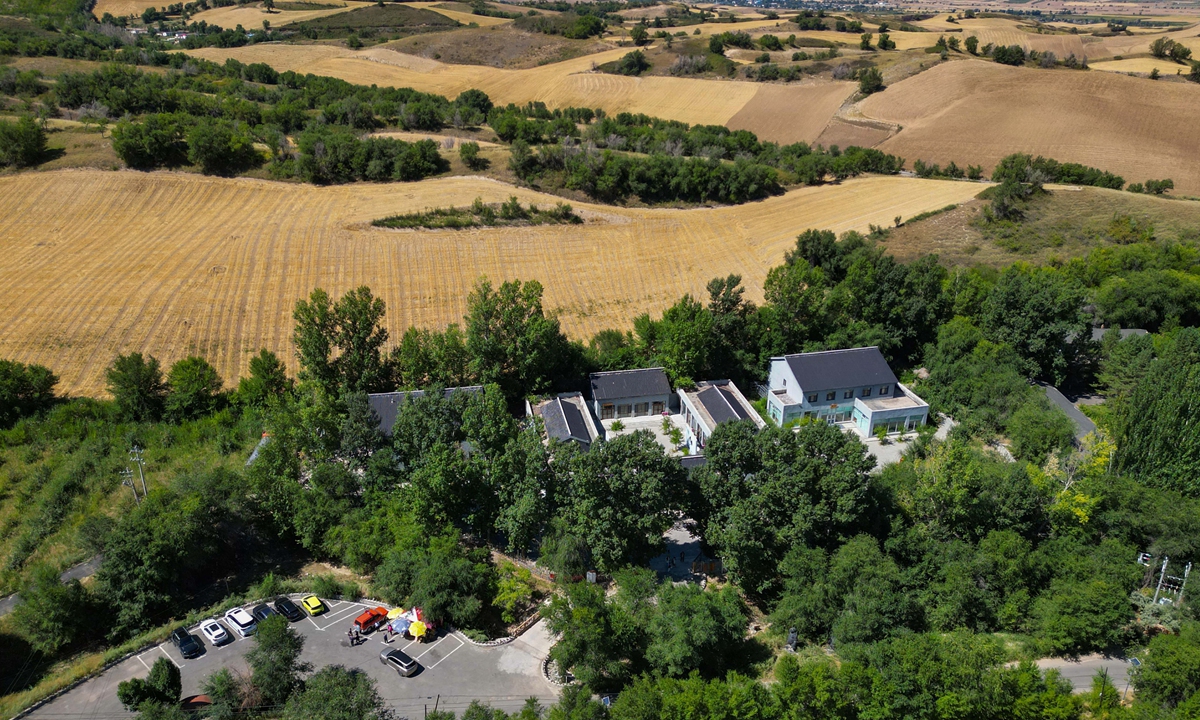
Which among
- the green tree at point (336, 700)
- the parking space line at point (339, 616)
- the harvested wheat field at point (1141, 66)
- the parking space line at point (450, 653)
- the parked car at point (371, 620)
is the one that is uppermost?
the harvested wheat field at point (1141, 66)

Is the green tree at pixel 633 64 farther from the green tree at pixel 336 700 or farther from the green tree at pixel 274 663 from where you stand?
the green tree at pixel 336 700

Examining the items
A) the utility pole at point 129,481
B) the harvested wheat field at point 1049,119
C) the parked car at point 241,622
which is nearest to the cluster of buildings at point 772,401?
the parked car at point 241,622

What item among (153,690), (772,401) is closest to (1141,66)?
(772,401)

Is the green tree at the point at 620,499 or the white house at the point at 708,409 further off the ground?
the green tree at the point at 620,499

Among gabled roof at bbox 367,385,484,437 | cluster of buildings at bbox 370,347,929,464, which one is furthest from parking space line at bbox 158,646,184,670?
cluster of buildings at bbox 370,347,929,464

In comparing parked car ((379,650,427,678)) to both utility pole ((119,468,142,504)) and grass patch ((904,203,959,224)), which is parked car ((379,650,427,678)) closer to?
utility pole ((119,468,142,504))

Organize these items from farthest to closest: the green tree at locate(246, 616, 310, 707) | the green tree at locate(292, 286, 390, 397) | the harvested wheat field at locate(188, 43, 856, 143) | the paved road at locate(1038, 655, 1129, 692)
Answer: the harvested wheat field at locate(188, 43, 856, 143) < the green tree at locate(292, 286, 390, 397) < the paved road at locate(1038, 655, 1129, 692) < the green tree at locate(246, 616, 310, 707)

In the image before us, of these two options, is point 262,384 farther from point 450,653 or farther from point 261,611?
point 450,653

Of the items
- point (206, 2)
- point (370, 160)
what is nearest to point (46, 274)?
point (370, 160)

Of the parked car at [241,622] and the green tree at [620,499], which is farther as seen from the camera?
the green tree at [620,499]
